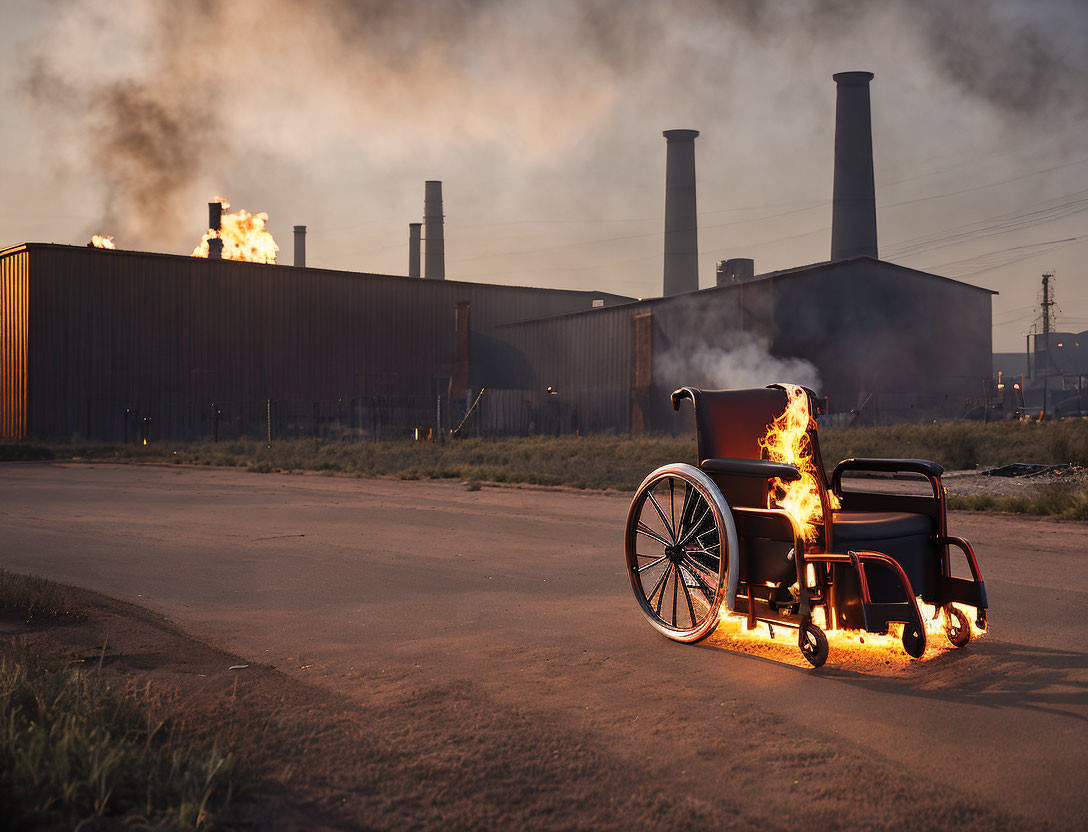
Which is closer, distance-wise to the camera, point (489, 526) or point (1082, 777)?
point (1082, 777)

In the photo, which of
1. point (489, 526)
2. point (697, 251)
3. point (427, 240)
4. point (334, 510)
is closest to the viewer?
point (489, 526)

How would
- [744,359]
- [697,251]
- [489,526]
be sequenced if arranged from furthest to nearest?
[697,251], [744,359], [489,526]

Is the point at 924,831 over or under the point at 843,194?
under

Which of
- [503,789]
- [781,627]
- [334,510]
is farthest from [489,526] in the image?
[503,789]

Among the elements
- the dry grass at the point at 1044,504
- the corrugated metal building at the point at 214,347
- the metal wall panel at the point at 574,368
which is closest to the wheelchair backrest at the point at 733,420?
the dry grass at the point at 1044,504

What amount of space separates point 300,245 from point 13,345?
126ft

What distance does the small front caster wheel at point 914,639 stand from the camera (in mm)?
4758

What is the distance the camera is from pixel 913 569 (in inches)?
200

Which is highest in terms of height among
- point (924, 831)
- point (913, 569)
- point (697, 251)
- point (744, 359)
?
point (697, 251)

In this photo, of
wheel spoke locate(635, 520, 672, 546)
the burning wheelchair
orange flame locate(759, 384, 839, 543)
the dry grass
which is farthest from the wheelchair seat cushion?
the dry grass

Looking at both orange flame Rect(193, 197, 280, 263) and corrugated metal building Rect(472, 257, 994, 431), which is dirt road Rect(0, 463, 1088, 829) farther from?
orange flame Rect(193, 197, 280, 263)

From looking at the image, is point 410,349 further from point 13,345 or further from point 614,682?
point 614,682

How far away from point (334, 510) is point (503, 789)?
10.5m

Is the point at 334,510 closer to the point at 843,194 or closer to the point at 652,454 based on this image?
the point at 652,454
